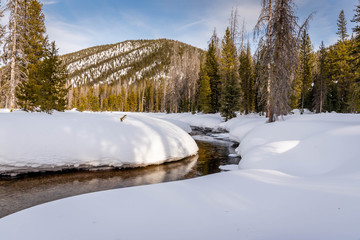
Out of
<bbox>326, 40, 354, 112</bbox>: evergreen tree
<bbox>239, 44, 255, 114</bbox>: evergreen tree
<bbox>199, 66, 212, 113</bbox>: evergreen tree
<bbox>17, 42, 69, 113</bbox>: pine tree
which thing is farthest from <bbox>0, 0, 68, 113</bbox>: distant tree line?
<bbox>326, 40, 354, 112</bbox>: evergreen tree

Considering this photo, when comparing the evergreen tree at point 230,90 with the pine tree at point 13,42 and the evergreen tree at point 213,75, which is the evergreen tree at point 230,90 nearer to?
the evergreen tree at point 213,75

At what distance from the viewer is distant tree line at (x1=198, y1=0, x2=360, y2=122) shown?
424 inches

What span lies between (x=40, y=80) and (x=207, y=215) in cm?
1812

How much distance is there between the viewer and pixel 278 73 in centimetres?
1091

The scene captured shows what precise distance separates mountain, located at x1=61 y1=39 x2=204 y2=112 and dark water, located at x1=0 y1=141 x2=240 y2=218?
35.3 m

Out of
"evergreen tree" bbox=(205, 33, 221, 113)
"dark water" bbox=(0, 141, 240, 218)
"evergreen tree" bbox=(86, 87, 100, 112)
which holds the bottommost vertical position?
"dark water" bbox=(0, 141, 240, 218)

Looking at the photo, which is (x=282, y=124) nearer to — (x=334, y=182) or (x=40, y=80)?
(x=334, y=182)

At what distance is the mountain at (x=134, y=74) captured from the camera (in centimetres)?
4691

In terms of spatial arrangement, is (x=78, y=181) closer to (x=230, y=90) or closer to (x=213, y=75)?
(x=230, y=90)

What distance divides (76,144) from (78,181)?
162 centimetres

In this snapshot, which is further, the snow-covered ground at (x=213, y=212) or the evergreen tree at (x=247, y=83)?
the evergreen tree at (x=247, y=83)

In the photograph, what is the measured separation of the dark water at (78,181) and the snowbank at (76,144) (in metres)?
0.44

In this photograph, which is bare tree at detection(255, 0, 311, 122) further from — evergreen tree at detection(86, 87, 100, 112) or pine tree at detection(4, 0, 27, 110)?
evergreen tree at detection(86, 87, 100, 112)

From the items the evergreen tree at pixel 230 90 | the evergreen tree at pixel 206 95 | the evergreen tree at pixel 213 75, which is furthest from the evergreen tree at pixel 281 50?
the evergreen tree at pixel 213 75
